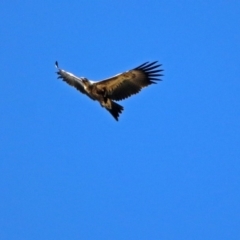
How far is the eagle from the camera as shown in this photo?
65.9 feet

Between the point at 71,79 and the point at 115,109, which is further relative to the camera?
the point at 71,79

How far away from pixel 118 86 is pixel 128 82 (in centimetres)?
29

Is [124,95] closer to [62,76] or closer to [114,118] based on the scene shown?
[114,118]

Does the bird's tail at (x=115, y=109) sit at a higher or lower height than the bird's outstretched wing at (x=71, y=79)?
lower

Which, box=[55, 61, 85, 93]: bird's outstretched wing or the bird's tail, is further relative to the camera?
box=[55, 61, 85, 93]: bird's outstretched wing

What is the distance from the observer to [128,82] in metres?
20.3

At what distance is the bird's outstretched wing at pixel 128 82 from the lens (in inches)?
789

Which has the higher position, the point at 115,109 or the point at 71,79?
the point at 71,79

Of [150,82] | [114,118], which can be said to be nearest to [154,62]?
[150,82]

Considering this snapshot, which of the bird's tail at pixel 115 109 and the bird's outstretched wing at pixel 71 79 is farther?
the bird's outstretched wing at pixel 71 79

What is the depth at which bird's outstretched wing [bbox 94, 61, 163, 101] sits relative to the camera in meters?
20.0

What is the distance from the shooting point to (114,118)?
20.2 m

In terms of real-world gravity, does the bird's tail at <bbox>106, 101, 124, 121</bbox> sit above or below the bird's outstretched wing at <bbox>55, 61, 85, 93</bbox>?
below

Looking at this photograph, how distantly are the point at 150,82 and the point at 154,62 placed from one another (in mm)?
537
